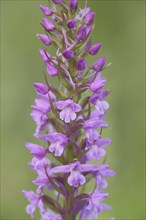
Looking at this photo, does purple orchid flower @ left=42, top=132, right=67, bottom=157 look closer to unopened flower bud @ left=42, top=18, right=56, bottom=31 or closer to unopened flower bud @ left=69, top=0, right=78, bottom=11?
unopened flower bud @ left=42, top=18, right=56, bottom=31

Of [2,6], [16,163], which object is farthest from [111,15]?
[16,163]

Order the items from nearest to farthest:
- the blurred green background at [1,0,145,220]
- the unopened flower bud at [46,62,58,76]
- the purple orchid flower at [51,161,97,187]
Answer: the purple orchid flower at [51,161,97,187] < the unopened flower bud at [46,62,58,76] < the blurred green background at [1,0,145,220]

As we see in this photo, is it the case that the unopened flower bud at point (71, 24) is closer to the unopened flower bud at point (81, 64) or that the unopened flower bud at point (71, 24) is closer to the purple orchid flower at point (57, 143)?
the unopened flower bud at point (81, 64)

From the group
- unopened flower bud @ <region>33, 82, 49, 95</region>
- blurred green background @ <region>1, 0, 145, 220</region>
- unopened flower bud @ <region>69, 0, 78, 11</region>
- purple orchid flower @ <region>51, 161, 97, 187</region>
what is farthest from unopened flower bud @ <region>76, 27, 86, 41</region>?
blurred green background @ <region>1, 0, 145, 220</region>

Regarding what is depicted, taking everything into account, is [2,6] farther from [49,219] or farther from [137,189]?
[49,219]

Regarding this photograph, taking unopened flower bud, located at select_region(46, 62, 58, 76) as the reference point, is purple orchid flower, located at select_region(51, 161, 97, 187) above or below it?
below

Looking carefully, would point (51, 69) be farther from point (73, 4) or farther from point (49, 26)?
point (73, 4)
